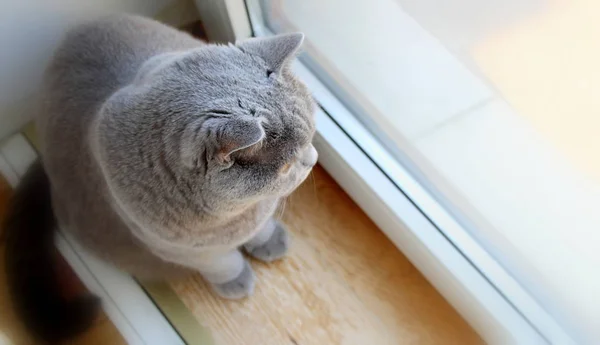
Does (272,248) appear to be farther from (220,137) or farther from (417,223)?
(220,137)

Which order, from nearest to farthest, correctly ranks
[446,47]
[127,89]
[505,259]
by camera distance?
[127,89] → [446,47] → [505,259]

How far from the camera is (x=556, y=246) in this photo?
881mm

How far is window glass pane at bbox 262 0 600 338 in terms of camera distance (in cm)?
74

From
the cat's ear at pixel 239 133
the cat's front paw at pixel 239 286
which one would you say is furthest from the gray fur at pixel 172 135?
the cat's front paw at pixel 239 286

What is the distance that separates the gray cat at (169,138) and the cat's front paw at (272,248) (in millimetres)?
104

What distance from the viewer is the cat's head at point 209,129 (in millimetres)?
626

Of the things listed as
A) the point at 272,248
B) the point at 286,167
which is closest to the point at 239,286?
the point at 272,248

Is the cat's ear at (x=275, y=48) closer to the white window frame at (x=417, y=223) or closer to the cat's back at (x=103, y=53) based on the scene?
the cat's back at (x=103, y=53)

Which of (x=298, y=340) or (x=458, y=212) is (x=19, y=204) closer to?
(x=298, y=340)

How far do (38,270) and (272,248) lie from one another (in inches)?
15.3

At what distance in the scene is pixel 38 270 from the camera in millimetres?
995

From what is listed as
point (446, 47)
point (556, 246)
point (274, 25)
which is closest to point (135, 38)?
point (274, 25)

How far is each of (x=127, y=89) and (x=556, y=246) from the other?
63cm

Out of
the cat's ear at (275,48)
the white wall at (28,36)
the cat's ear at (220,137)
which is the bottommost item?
the white wall at (28,36)
